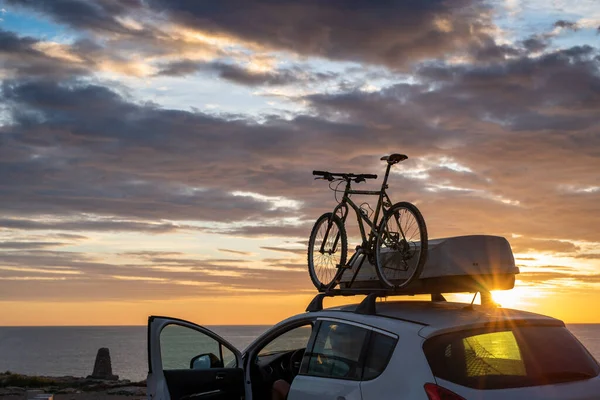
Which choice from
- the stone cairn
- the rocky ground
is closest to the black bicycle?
the rocky ground

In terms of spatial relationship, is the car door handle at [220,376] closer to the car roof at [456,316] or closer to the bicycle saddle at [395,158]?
the car roof at [456,316]

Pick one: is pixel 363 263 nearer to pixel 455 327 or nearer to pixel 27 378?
pixel 455 327

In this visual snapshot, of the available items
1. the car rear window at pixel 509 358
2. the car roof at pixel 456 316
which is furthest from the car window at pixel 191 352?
the car rear window at pixel 509 358

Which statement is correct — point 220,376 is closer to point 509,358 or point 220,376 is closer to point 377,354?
point 377,354

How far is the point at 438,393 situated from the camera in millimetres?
5340

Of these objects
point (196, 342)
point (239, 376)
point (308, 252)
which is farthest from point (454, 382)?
point (308, 252)

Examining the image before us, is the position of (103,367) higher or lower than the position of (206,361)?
lower

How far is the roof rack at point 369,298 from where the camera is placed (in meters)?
6.58

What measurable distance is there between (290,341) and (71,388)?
954 inches

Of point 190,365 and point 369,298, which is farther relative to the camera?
point 190,365

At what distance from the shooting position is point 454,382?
5.41 metres

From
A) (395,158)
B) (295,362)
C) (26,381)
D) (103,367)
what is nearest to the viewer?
(295,362)

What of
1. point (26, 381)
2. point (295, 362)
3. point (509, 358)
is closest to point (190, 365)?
point (295, 362)

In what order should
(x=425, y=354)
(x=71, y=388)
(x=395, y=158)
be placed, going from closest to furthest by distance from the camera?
(x=425, y=354), (x=395, y=158), (x=71, y=388)
